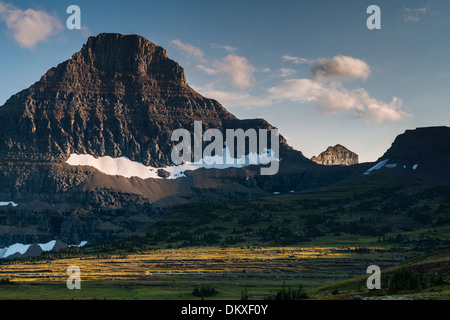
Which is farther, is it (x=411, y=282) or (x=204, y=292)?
(x=204, y=292)

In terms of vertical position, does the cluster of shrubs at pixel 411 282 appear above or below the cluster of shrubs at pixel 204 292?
above

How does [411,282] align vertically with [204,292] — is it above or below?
above

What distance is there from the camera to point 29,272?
18025 cm

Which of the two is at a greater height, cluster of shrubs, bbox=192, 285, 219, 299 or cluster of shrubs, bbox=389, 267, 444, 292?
cluster of shrubs, bbox=389, 267, 444, 292

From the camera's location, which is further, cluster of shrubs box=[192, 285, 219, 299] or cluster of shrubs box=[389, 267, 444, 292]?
cluster of shrubs box=[192, 285, 219, 299]

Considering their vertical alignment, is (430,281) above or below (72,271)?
→ above

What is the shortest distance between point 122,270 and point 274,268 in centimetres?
5713

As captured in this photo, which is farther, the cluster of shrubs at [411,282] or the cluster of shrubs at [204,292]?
the cluster of shrubs at [204,292]
